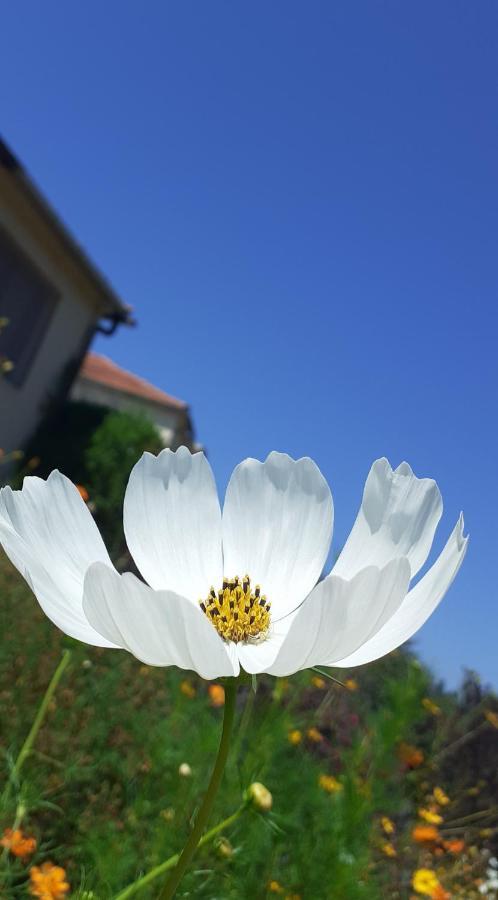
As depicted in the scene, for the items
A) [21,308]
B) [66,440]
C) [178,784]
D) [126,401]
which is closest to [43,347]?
[21,308]

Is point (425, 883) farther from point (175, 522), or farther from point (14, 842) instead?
point (175, 522)

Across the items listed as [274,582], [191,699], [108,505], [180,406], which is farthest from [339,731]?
[180,406]

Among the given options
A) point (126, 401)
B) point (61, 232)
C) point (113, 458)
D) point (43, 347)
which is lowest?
point (113, 458)

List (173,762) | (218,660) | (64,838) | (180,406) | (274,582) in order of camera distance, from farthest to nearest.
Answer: (180,406) < (173,762) < (64,838) < (274,582) < (218,660)

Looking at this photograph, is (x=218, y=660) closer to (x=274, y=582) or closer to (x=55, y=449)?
(x=274, y=582)

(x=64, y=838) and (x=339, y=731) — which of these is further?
(x=339, y=731)

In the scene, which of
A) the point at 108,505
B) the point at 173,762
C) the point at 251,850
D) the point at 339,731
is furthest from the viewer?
the point at 108,505
